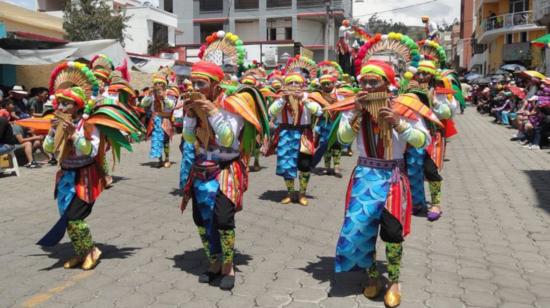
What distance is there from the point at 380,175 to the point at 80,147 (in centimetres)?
267

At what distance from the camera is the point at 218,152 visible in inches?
178

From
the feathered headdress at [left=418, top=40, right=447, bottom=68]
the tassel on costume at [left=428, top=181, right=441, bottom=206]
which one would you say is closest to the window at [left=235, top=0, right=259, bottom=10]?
the feathered headdress at [left=418, top=40, right=447, bottom=68]

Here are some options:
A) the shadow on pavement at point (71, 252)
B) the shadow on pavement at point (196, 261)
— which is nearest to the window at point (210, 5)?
the shadow on pavement at point (71, 252)

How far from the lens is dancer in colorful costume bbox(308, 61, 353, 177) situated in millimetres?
4789

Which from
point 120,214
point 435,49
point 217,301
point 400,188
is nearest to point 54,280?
point 217,301

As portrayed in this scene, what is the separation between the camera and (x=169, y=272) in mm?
5004

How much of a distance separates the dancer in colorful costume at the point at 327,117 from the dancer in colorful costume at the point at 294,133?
8.0 inches

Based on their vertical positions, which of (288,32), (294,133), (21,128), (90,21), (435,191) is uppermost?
(288,32)

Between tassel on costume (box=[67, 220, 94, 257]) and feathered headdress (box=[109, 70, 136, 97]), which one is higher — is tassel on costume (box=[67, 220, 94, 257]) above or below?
below

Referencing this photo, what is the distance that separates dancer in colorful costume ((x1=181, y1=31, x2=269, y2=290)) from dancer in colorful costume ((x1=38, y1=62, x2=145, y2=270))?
0.91 m

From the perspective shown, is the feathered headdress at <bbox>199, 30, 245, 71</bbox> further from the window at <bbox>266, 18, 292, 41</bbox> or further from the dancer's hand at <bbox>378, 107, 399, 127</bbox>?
the window at <bbox>266, 18, 292, 41</bbox>

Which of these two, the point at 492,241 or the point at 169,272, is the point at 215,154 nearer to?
the point at 169,272

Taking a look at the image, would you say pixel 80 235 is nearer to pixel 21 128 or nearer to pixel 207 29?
pixel 21 128

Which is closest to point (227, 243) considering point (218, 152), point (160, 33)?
point (218, 152)
